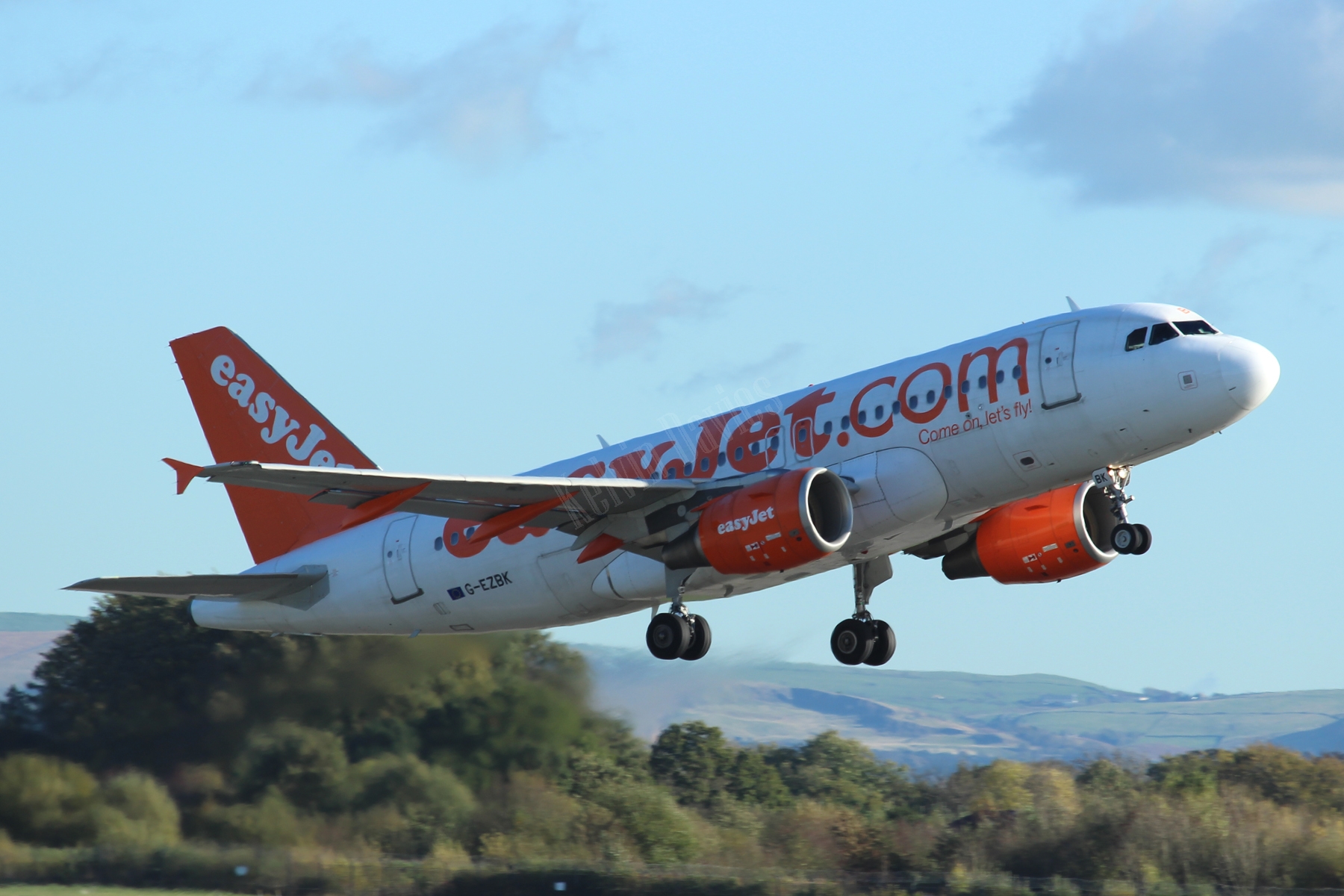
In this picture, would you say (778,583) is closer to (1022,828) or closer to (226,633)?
(226,633)

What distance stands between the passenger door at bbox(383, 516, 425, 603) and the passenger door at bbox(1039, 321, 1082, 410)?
14.0m

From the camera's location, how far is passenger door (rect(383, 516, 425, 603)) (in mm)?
33562

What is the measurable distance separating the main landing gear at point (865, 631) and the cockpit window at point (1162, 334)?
865cm

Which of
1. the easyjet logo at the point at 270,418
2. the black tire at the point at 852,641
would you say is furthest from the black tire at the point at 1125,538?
the easyjet logo at the point at 270,418

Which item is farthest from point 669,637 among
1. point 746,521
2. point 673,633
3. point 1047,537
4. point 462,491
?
point 1047,537

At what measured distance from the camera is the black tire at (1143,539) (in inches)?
1098

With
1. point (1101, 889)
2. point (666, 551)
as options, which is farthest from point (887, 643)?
point (1101, 889)

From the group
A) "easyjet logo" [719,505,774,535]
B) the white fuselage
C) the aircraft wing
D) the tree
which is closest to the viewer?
the aircraft wing

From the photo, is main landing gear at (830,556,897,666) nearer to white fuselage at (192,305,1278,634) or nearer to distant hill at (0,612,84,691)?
white fuselage at (192,305,1278,634)

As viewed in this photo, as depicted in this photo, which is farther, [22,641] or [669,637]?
[22,641]

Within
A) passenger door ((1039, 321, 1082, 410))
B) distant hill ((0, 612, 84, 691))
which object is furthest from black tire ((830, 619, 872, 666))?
distant hill ((0, 612, 84, 691))

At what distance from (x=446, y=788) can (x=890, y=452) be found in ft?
62.4

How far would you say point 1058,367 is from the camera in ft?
89.3

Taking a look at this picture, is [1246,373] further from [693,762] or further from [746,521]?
[693,762]
